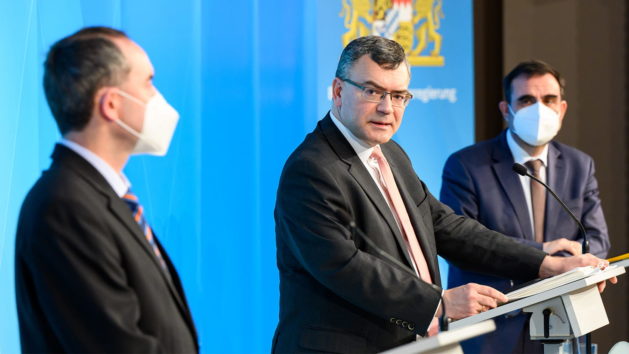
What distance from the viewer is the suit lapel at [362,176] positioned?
2893 mm

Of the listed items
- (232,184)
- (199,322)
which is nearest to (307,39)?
(232,184)

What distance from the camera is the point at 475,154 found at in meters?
4.28

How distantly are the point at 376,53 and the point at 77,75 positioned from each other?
1.23 metres

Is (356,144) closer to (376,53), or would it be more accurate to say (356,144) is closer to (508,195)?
(376,53)

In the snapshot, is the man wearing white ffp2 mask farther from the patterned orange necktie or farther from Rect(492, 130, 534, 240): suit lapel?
the patterned orange necktie

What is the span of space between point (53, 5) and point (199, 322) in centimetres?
175

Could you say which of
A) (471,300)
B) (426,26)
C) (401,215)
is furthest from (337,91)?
(426,26)

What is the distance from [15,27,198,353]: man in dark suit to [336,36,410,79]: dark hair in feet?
3.18

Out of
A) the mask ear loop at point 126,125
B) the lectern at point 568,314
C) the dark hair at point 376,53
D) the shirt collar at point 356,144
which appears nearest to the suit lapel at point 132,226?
the mask ear loop at point 126,125

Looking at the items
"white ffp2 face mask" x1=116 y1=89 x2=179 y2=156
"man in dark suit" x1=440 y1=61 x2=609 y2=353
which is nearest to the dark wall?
"man in dark suit" x1=440 y1=61 x2=609 y2=353

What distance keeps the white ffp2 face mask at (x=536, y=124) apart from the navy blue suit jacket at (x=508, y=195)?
0.11 m

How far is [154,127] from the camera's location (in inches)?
85.4

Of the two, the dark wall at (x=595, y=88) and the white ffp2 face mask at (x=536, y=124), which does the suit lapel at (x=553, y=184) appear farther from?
the dark wall at (x=595, y=88)

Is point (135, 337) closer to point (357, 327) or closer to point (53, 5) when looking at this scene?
point (357, 327)
